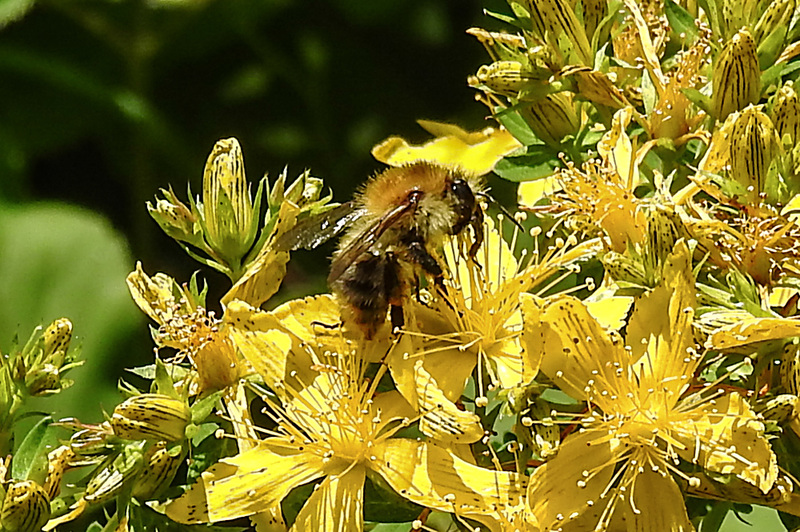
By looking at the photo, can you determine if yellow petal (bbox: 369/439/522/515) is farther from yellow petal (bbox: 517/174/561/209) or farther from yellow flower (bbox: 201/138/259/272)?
yellow petal (bbox: 517/174/561/209)

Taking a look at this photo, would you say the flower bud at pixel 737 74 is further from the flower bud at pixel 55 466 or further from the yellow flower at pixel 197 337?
the flower bud at pixel 55 466

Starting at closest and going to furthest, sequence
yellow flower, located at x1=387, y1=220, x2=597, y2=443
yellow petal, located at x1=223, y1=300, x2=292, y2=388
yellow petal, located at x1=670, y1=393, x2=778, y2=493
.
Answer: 1. yellow petal, located at x1=670, y1=393, x2=778, y2=493
2. yellow flower, located at x1=387, y1=220, x2=597, y2=443
3. yellow petal, located at x1=223, y1=300, x2=292, y2=388

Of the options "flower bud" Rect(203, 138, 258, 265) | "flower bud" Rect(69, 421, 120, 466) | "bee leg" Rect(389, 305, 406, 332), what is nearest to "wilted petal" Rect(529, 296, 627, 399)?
"bee leg" Rect(389, 305, 406, 332)

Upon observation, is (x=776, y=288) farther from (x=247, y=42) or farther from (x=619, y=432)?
(x=247, y=42)

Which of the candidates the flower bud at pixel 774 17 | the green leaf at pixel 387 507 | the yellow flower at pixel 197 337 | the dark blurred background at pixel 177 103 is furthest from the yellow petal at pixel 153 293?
the dark blurred background at pixel 177 103

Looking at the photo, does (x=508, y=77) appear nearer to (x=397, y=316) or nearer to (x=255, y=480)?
(x=397, y=316)

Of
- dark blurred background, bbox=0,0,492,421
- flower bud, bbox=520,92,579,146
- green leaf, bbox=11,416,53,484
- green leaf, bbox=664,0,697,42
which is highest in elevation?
dark blurred background, bbox=0,0,492,421
